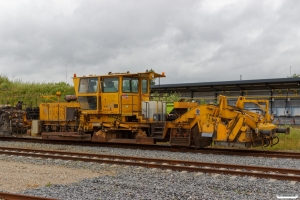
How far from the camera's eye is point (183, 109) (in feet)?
51.1

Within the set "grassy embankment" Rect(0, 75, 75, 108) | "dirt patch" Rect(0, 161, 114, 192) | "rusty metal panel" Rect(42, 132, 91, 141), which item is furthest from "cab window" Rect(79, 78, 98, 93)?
"grassy embankment" Rect(0, 75, 75, 108)

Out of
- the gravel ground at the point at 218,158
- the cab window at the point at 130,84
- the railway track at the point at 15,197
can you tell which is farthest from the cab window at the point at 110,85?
the railway track at the point at 15,197

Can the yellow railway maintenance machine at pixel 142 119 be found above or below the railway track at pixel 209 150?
above

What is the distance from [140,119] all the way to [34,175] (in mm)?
6386

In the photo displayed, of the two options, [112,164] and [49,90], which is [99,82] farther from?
[49,90]

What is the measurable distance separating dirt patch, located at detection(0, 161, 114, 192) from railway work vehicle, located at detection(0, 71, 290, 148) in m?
4.88

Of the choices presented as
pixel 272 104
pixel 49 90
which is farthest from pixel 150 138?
pixel 49 90

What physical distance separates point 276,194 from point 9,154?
978 centimetres

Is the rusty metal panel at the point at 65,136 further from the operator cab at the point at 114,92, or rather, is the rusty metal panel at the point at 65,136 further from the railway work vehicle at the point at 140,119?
the operator cab at the point at 114,92

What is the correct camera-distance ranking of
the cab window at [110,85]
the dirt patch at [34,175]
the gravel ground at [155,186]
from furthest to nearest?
the cab window at [110,85] < the dirt patch at [34,175] < the gravel ground at [155,186]

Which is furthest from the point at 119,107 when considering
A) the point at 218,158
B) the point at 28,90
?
the point at 28,90

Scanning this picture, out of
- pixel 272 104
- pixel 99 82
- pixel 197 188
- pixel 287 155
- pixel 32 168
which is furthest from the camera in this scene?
pixel 272 104

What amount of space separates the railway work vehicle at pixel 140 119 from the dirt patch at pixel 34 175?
488 centimetres

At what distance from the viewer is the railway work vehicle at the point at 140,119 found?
12922 millimetres
